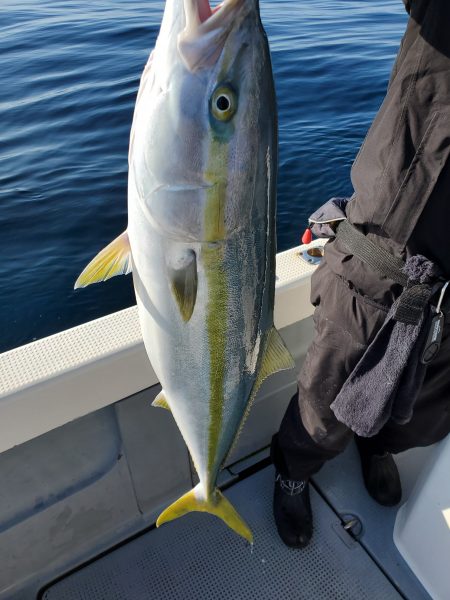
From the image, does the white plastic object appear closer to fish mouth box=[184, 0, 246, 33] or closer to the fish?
the fish

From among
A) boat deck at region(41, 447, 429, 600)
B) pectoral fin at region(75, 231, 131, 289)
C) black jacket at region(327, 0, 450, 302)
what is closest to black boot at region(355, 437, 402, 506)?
boat deck at region(41, 447, 429, 600)

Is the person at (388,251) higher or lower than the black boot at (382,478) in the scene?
higher

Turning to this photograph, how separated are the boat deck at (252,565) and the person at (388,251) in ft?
0.37

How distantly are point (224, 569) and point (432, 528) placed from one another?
90 centimetres

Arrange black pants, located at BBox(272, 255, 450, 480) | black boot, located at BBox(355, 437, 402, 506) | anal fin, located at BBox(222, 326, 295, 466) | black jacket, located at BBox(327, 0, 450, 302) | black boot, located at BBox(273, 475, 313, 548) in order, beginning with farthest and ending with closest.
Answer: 1. black boot, located at BBox(355, 437, 402, 506)
2. black boot, located at BBox(273, 475, 313, 548)
3. black pants, located at BBox(272, 255, 450, 480)
4. anal fin, located at BBox(222, 326, 295, 466)
5. black jacket, located at BBox(327, 0, 450, 302)

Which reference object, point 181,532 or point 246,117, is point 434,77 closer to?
point 246,117

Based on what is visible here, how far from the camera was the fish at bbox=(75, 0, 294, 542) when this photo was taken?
972 mm

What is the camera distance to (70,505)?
203 cm

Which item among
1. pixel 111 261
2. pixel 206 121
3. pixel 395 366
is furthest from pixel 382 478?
pixel 206 121

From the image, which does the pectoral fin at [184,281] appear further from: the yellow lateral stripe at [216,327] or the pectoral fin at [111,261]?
the pectoral fin at [111,261]

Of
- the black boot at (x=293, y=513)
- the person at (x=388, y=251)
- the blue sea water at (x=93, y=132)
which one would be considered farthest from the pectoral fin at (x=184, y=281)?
the blue sea water at (x=93, y=132)

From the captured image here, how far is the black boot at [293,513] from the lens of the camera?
2.21 metres

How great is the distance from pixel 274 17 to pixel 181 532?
14.3 m

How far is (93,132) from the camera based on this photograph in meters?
6.52
